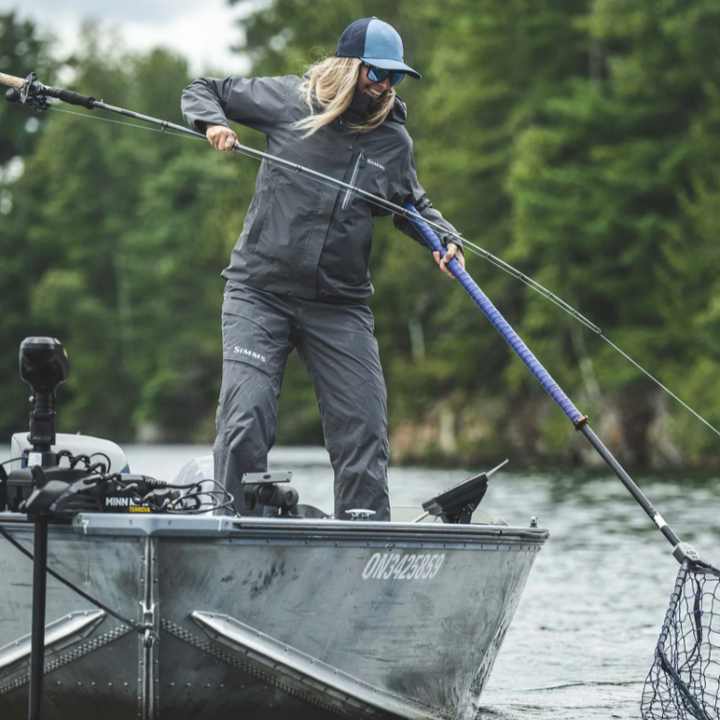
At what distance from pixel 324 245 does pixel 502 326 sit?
30.8 inches

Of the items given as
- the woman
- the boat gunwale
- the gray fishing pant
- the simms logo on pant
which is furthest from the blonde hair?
the boat gunwale

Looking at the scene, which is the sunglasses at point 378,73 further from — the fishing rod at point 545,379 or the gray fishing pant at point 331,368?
the gray fishing pant at point 331,368

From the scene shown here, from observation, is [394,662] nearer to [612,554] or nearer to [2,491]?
[2,491]

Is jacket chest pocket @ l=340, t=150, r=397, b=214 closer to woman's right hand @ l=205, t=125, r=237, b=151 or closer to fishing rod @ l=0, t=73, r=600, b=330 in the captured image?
fishing rod @ l=0, t=73, r=600, b=330

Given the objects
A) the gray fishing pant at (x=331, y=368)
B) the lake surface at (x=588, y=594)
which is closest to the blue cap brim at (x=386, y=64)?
the gray fishing pant at (x=331, y=368)

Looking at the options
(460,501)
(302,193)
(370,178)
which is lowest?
(460,501)

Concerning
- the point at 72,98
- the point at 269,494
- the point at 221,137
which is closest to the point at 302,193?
the point at 221,137

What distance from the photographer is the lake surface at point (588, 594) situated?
23.0 feet

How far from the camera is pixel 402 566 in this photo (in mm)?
5277

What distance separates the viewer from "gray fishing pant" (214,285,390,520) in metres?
5.87

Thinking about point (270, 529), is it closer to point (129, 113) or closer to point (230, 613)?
point (230, 613)

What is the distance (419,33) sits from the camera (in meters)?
48.2

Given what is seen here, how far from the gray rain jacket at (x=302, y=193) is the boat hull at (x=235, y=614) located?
1.19 metres

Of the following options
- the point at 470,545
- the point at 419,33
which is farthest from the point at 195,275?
the point at 470,545
